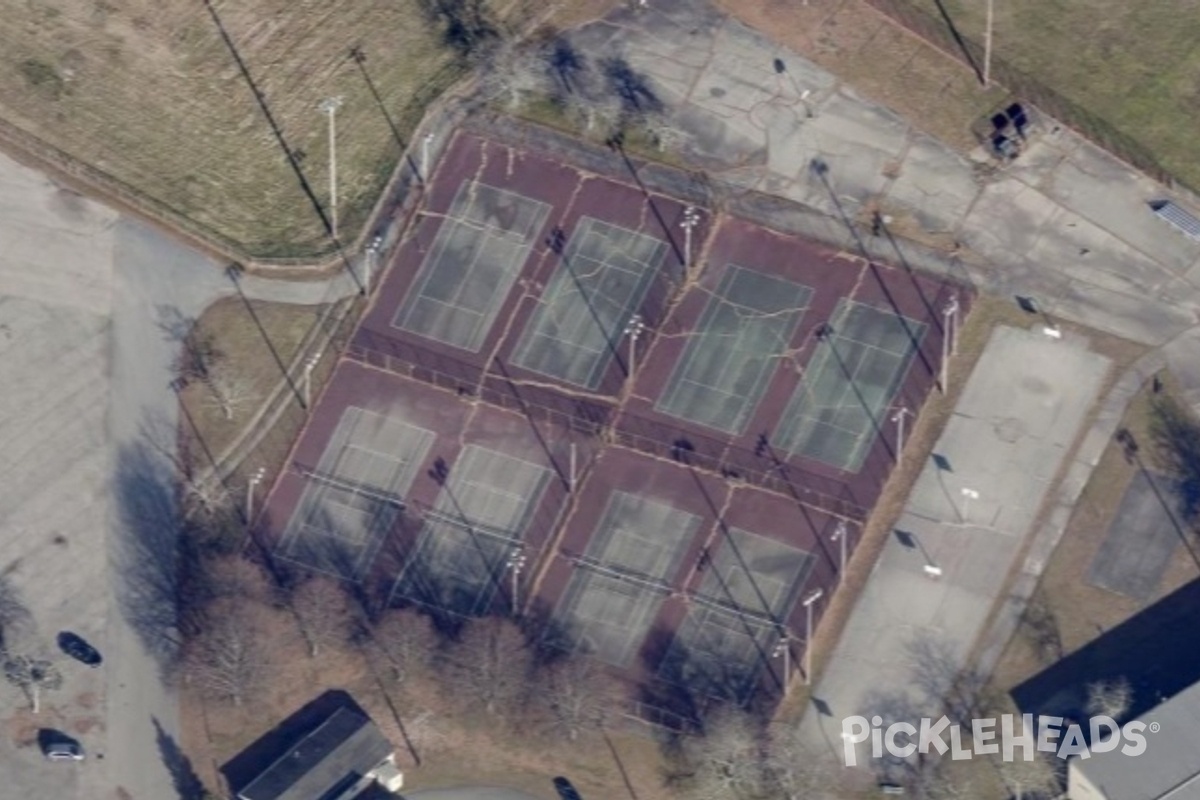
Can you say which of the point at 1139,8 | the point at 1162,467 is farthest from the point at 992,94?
the point at 1162,467

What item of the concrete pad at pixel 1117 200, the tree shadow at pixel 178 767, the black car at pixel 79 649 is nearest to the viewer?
the tree shadow at pixel 178 767

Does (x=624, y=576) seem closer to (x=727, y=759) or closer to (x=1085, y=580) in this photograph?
(x=727, y=759)

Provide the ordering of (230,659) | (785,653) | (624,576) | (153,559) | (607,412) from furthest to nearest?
(607,412) → (153,559) → (624,576) → (785,653) → (230,659)

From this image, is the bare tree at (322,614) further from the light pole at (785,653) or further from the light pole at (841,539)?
the light pole at (841,539)

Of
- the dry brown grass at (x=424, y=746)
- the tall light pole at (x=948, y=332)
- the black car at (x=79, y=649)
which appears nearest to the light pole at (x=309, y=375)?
the dry brown grass at (x=424, y=746)

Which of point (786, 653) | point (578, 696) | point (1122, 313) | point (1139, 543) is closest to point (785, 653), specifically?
point (786, 653)

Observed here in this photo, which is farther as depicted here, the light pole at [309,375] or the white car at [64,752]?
the light pole at [309,375]
